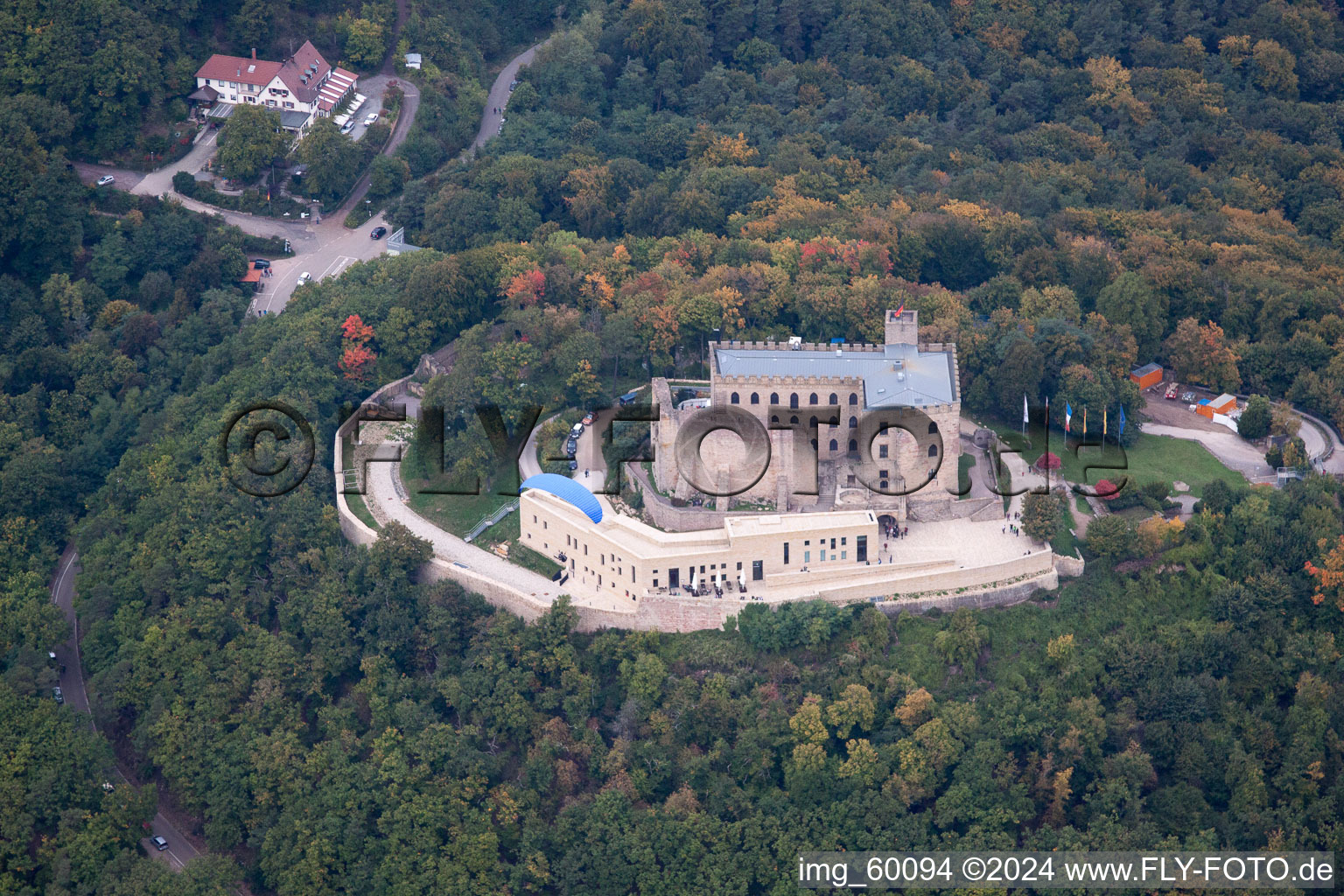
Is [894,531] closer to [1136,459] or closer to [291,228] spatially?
[1136,459]

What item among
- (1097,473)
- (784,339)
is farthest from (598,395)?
(1097,473)

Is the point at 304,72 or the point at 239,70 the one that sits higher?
the point at 239,70

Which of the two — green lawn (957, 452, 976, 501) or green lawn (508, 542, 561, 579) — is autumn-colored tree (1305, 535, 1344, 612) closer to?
green lawn (957, 452, 976, 501)

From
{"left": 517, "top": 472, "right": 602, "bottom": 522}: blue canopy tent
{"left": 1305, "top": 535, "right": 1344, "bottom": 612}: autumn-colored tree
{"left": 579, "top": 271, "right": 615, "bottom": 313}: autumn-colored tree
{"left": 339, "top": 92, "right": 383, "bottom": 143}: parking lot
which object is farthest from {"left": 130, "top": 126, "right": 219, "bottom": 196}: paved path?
{"left": 1305, "top": 535, "right": 1344, "bottom": 612}: autumn-colored tree

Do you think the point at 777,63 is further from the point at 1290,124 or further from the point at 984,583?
the point at 984,583

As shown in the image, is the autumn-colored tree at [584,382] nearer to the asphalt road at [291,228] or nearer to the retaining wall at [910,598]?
the retaining wall at [910,598]

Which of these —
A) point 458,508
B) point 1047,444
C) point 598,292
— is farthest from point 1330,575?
point 598,292
